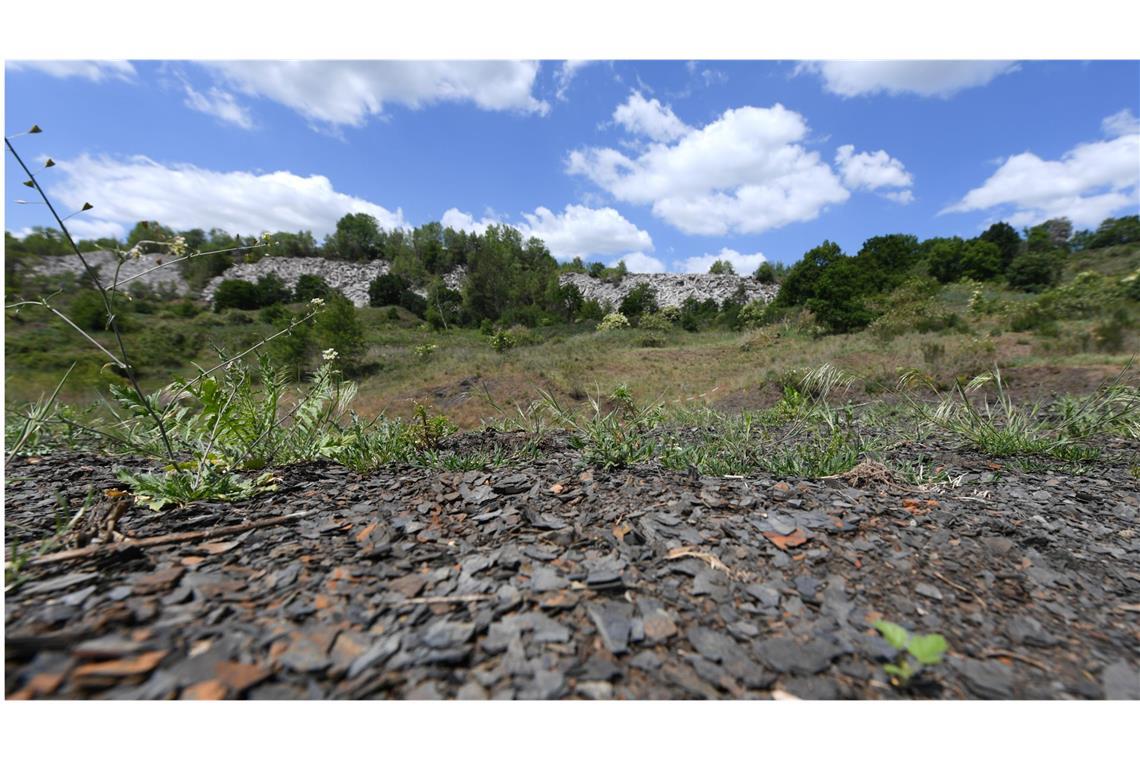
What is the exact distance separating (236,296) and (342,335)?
1836cm

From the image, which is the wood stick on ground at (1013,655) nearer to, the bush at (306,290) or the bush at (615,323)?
the bush at (615,323)

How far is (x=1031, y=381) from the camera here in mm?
7012

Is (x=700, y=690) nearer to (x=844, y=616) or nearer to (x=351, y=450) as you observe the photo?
(x=844, y=616)

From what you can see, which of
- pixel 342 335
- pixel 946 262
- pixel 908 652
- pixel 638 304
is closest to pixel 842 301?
pixel 638 304

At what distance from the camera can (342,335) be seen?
15289 millimetres

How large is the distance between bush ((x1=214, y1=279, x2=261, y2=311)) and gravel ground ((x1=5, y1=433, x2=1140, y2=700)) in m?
32.5

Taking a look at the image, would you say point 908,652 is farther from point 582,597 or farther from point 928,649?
point 582,597

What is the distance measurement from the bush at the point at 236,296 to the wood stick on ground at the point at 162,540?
1300 inches

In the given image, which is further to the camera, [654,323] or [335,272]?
[335,272]

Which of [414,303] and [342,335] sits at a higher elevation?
[414,303]

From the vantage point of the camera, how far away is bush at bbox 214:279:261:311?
27.4 meters

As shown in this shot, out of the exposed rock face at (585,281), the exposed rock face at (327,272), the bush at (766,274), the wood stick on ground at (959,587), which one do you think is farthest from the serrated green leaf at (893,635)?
the bush at (766,274)

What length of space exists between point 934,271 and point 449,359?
33936mm

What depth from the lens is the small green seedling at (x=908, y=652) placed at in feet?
2.58
